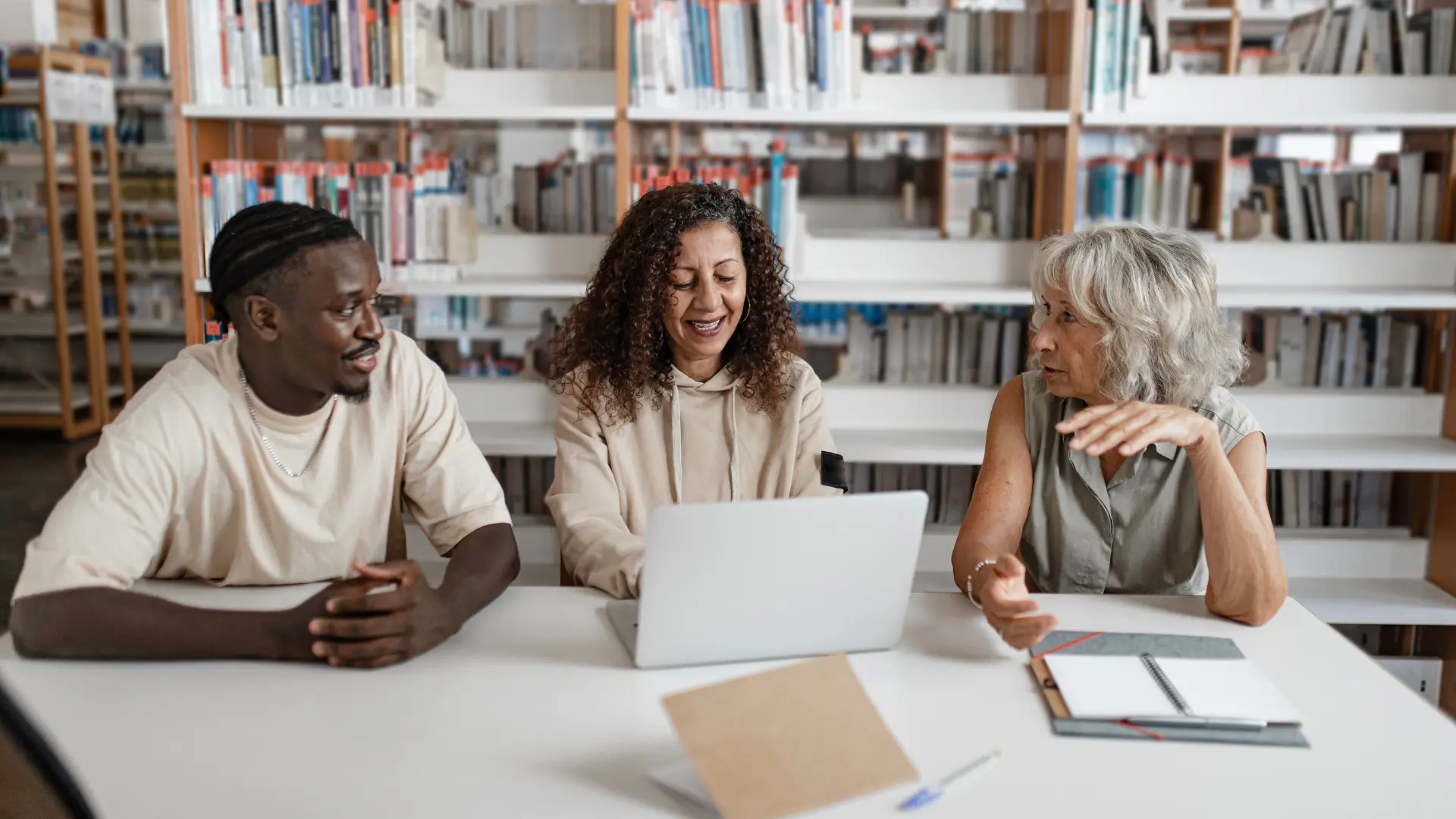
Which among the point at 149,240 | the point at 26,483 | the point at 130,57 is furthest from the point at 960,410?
the point at 130,57

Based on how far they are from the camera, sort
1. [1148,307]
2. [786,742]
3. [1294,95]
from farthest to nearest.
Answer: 1. [1294,95]
2. [1148,307]
3. [786,742]

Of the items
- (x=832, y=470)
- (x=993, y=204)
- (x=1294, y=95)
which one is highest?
(x=1294, y=95)

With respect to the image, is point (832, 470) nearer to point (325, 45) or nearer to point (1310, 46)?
point (325, 45)

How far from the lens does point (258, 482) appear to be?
61.1 inches

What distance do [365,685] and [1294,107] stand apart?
281cm

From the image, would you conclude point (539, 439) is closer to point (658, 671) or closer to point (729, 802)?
point (658, 671)

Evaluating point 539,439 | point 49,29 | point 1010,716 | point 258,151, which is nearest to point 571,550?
point 1010,716

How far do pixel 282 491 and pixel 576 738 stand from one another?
0.67 m

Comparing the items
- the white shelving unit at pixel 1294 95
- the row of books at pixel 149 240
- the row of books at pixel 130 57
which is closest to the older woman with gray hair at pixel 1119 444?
the white shelving unit at pixel 1294 95

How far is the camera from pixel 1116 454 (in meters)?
1.73

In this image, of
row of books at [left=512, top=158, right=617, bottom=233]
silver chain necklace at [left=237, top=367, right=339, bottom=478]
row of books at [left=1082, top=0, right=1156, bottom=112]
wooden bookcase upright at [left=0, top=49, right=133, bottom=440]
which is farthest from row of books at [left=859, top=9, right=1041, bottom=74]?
wooden bookcase upright at [left=0, top=49, right=133, bottom=440]

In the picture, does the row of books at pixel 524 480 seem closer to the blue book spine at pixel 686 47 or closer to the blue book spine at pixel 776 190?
the blue book spine at pixel 776 190

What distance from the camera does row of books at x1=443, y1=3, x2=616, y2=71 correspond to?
3025mm

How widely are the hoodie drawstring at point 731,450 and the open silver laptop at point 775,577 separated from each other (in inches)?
24.1
